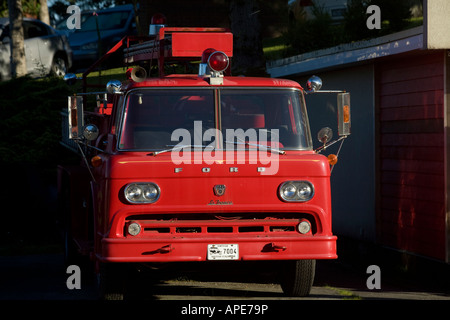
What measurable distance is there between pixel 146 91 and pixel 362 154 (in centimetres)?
496

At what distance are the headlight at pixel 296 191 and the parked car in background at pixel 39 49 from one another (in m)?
17.6

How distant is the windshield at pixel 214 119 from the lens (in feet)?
28.0

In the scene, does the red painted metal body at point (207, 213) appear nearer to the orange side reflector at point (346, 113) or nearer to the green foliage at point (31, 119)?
the orange side reflector at point (346, 113)

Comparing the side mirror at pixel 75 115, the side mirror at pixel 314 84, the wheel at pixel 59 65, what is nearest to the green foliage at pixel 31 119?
the wheel at pixel 59 65

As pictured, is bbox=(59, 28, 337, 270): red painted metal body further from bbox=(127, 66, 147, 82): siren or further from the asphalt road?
the asphalt road

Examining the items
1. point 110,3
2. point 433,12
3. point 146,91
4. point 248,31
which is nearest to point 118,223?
point 146,91

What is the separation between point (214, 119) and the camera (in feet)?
28.4

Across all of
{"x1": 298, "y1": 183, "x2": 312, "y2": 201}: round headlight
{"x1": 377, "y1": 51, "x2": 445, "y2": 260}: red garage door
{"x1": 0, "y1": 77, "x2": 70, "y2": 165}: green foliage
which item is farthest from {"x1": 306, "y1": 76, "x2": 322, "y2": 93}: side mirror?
{"x1": 0, "y1": 77, "x2": 70, "y2": 165}: green foliage

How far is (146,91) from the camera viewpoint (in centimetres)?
866

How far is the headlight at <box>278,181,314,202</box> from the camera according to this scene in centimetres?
828

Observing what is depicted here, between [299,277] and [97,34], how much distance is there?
18.9 m

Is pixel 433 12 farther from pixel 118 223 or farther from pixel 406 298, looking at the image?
pixel 118 223

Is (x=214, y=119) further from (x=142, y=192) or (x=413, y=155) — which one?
(x=413, y=155)

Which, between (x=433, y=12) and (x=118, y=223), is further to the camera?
(x=433, y=12)
